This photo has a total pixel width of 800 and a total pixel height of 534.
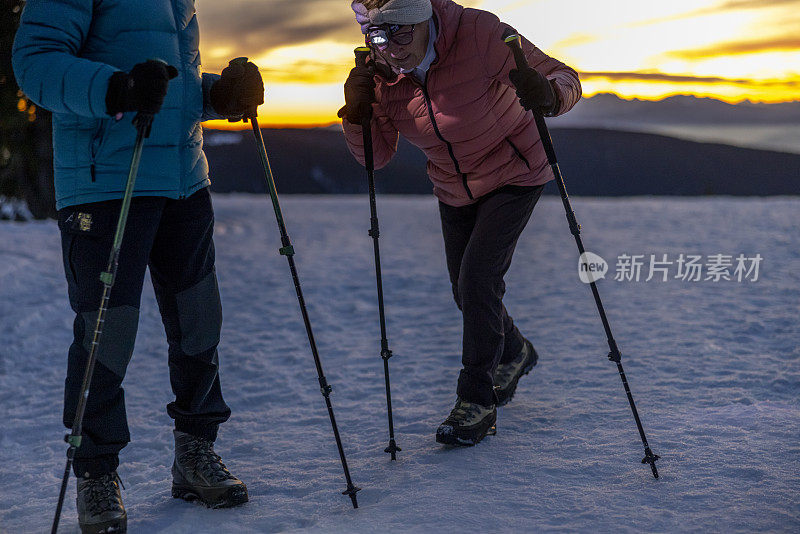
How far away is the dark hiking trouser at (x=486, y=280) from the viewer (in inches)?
135

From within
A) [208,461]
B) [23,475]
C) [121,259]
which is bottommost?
[23,475]

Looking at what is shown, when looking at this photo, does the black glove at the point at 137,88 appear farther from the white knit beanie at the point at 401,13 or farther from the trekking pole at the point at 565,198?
→ the trekking pole at the point at 565,198

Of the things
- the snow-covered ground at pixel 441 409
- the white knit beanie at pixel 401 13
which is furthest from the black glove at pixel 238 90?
the snow-covered ground at pixel 441 409

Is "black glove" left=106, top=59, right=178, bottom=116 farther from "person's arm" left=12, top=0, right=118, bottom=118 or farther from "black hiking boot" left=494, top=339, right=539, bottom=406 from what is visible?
"black hiking boot" left=494, top=339, right=539, bottom=406

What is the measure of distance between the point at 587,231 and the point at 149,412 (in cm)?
1053

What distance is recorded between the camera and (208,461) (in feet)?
9.48

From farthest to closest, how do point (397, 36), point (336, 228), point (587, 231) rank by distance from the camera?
1. point (336, 228)
2. point (587, 231)
3. point (397, 36)

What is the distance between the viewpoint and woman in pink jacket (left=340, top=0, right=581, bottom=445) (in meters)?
3.17

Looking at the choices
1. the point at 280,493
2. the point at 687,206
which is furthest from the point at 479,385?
the point at 687,206

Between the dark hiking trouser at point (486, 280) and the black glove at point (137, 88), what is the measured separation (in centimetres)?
166

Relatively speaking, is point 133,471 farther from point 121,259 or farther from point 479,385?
point 479,385

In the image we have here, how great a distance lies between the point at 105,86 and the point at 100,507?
1.45 m

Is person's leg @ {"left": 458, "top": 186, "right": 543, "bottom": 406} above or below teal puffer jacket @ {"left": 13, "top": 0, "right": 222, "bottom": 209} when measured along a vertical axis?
below

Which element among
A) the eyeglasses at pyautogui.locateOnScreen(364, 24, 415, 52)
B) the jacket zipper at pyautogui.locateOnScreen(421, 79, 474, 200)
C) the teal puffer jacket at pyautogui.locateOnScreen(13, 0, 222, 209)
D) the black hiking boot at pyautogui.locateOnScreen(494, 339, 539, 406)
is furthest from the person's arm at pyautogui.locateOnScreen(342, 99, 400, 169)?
the black hiking boot at pyautogui.locateOnScreen(494, 339, 539, 406)
